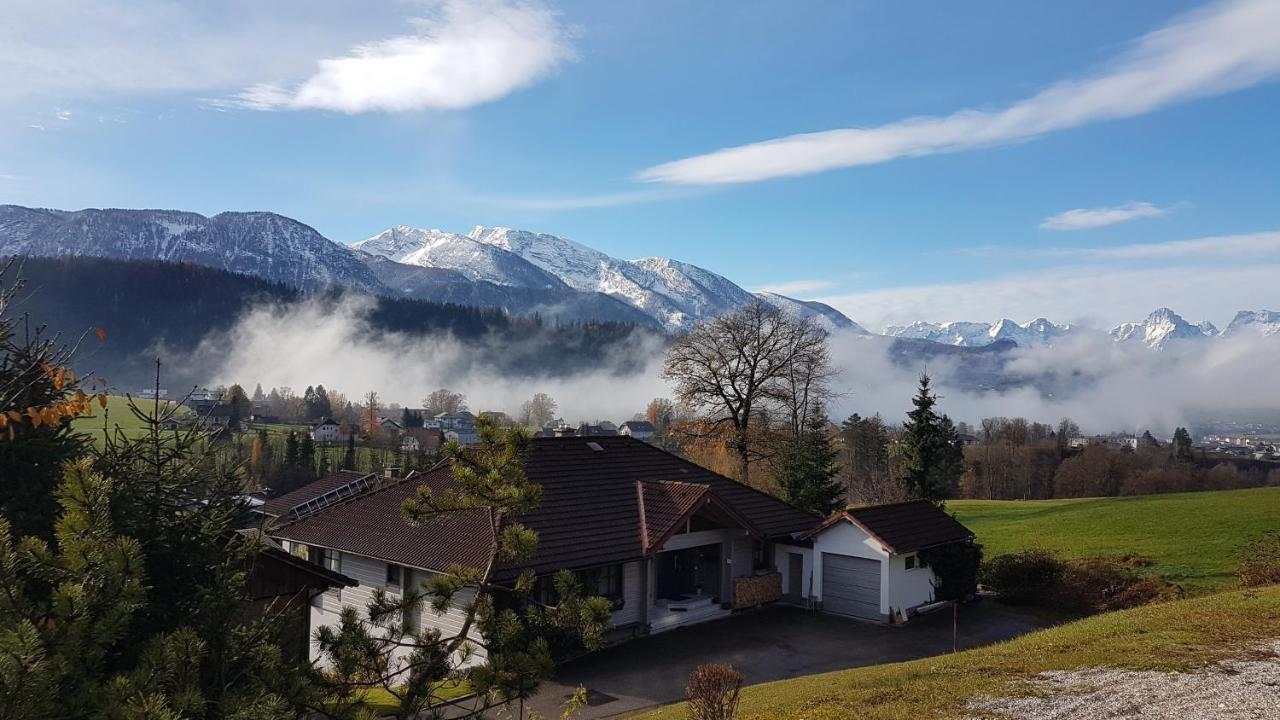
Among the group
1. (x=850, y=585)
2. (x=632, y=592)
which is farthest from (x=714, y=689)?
(x=850, y=585)

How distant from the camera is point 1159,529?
3838 cm

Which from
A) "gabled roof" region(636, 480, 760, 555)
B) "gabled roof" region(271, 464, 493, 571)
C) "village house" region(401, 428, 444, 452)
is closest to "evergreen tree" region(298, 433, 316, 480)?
"village house" region(401, 428, 444, 452)

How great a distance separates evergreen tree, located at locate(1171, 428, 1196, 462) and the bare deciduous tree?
78.0m

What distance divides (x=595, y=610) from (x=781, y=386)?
121ft

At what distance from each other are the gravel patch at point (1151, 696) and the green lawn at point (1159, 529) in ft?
51.6

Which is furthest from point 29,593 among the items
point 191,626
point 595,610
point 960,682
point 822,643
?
point 822,643

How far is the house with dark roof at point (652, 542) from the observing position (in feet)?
72.1

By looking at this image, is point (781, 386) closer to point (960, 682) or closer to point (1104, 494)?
point (960, 682)

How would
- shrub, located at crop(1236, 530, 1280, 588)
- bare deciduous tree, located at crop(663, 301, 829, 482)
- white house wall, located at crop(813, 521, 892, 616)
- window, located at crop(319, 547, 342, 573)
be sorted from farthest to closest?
bare deciduous tree, located at crop(663, 301, 829, 482)
white house wall, located at crop(813, 521, 892, 616)
shrub, located at crop(1236, 530, 1280, 588)
window, located at crop(319, 547, 342, 573)

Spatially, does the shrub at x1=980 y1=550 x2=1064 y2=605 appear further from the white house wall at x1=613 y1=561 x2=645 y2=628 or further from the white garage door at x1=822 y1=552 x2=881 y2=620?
the white house wall at x1=613 y1=561 x2=645 y2=628

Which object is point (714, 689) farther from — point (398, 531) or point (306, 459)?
point (306, 459)

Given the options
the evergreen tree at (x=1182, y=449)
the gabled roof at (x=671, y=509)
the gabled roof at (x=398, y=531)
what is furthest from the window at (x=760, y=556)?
the evergreen tree at (x=1182, y=449)

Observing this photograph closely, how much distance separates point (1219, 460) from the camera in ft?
364

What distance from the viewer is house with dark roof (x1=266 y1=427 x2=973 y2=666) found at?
21969mm
